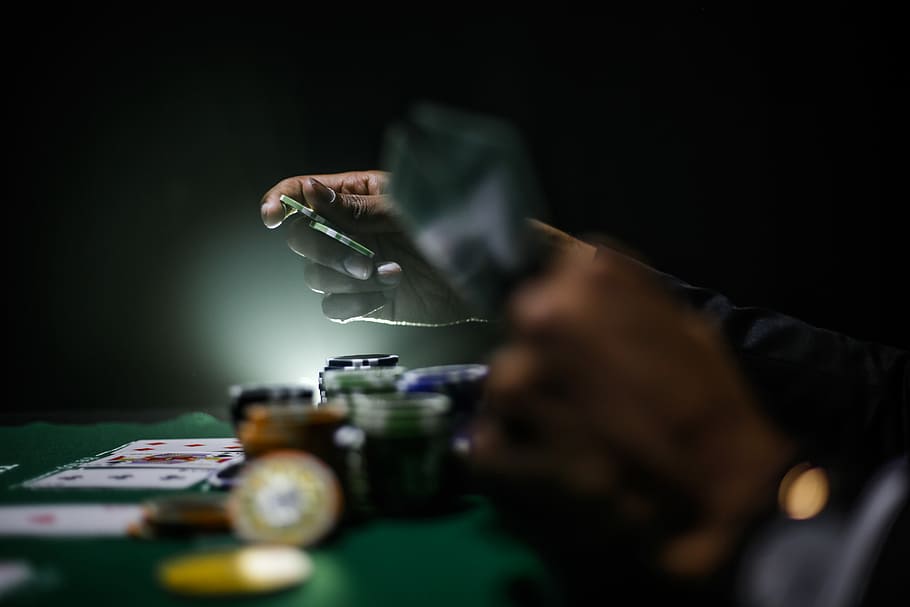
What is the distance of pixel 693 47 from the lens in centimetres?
296

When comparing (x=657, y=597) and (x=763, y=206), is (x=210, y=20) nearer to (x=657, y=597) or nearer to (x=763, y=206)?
(x=763, y=206)

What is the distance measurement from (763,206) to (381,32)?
185cm

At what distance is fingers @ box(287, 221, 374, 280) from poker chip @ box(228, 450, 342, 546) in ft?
3.47

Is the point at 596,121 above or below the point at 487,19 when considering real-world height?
below

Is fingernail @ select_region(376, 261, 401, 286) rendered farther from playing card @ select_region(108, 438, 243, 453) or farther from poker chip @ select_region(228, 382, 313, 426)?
poker chip @ select_region(228, 382, 313, 426)

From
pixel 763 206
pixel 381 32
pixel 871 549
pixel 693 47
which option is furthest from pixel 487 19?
pixel 871 549

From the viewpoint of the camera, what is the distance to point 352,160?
3193 millimetres

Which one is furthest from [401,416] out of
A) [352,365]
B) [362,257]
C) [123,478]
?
[362,257]

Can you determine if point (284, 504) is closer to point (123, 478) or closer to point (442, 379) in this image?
point (442, 379)

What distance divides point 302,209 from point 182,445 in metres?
0.62

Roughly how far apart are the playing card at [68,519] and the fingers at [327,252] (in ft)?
3.09

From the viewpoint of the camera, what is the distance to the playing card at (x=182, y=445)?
1.50 metres

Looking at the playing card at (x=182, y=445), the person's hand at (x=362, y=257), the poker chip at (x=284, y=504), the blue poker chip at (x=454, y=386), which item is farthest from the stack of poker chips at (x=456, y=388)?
the person's hand at (x=362, y=257)

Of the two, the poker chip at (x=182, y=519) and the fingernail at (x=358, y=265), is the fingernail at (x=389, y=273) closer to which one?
the fingernail at (x=358, y=265)
